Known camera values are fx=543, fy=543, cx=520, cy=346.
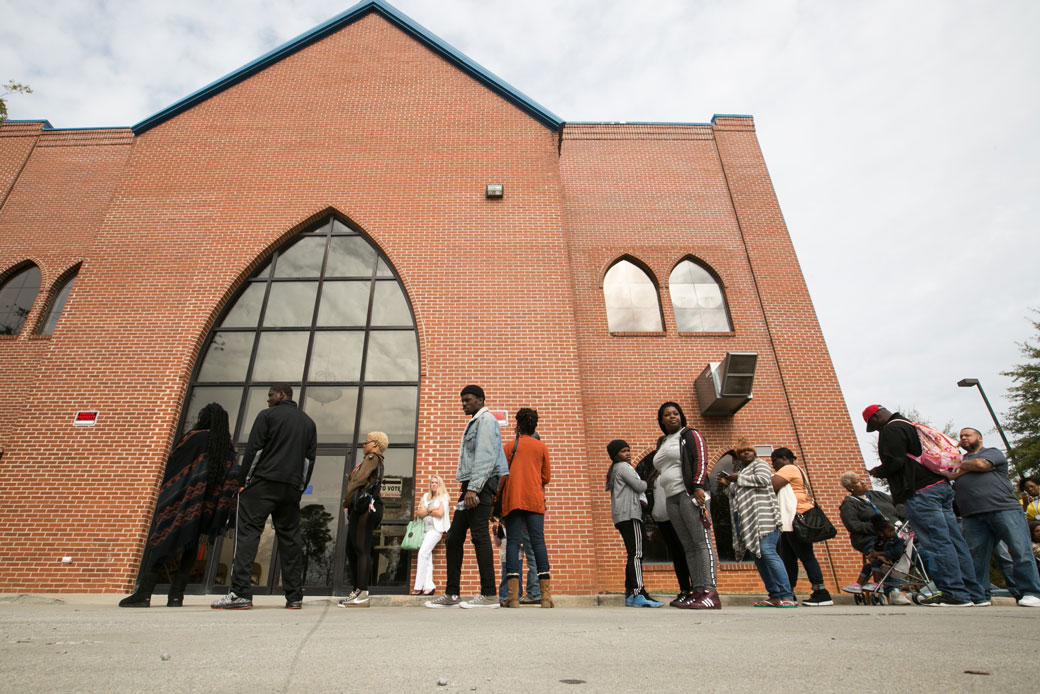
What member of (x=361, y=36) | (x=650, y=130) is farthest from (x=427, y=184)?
(x=650, y=130)

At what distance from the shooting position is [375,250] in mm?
9812

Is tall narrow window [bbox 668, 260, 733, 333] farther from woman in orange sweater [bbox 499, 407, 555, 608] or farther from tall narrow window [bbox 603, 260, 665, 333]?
woman in orange sweater [bbox 499, 407, 555, 608]

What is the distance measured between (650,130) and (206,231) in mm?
9622

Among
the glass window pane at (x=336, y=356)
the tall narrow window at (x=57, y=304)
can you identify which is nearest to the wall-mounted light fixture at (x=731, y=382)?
the glass window pane at (x=336, y=356)

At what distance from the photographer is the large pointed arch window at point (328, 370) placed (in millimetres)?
7660

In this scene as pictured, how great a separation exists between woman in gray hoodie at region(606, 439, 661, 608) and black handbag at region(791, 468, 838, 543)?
5.52ft

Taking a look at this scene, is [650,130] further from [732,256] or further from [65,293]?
[65,293]

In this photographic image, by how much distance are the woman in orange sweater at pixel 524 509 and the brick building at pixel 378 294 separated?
2422mm

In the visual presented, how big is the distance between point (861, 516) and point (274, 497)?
257 inches

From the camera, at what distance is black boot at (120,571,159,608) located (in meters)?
4.82

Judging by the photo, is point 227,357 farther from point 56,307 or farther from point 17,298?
point 17,298

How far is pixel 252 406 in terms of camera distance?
8641mm

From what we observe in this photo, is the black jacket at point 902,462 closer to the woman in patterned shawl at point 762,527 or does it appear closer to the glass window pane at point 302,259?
the woman in patterned shawl at point 762,527

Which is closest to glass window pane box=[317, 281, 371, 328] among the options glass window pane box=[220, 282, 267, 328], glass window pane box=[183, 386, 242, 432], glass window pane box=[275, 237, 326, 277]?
glass window pane box=[275, 237, 326, 277]
